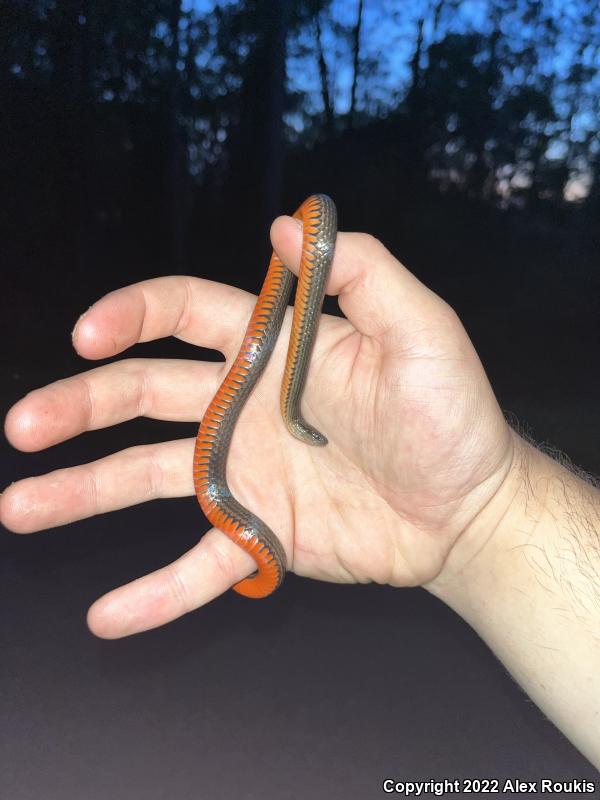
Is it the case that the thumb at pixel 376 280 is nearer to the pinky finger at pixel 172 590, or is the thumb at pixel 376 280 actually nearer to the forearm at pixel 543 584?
the forearm at pixel 543 584

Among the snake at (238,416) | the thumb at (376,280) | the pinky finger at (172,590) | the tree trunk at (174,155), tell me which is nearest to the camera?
the thumb at (376,280)

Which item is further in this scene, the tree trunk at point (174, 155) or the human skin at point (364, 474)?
the tree trunk at point (174, 155)

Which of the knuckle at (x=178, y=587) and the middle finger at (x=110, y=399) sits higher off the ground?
the middle finger at (x=110, y=399)

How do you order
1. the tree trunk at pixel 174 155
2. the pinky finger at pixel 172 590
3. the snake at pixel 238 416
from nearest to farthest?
the pinky finger at pixel 172 590
the snake at pixel 238 416
the tree trunk at pixel 174 155

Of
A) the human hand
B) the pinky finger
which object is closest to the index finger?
the human hand

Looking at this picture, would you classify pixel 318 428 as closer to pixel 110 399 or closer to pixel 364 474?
pixel 364 474

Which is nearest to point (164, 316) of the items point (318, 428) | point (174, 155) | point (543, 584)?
point (318, 428)

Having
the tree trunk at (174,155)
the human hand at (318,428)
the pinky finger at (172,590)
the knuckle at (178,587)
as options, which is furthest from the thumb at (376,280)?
the tree trunk at (174,155)
